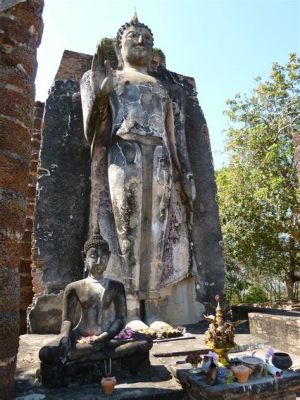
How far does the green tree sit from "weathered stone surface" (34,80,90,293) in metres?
8.26

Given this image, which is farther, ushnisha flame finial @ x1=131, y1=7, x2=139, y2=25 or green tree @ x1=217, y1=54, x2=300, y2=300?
green tree @ x1=217, y1=54, x2=300, y2=300

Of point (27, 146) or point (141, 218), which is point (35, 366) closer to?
point (27, 146)

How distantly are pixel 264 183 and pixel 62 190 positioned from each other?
931 centimetres

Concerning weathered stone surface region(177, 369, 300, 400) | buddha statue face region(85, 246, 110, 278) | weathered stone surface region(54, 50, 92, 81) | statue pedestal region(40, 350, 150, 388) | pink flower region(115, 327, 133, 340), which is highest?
weathered stone surface region(54, 50, 92, 81)

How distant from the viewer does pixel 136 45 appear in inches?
231

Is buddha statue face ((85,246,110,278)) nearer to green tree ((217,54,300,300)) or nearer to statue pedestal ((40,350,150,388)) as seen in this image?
statue pedestal ((40,350,150,388))

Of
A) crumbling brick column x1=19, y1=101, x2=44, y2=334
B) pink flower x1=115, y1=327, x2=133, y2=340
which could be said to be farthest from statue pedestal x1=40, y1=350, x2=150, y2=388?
crumbling brick column x1=19, y1=101, x2=44, y2=334

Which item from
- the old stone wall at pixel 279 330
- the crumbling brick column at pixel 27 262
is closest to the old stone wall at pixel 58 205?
the crumbling brick column at pixel 27 262

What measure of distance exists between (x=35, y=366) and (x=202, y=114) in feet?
15.7

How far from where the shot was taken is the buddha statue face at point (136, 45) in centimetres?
588

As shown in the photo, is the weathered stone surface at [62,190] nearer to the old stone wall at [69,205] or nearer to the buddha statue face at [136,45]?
the old stone wall at [69,205]

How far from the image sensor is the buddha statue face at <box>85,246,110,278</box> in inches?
137

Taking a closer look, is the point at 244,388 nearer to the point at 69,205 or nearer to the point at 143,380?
the point at 143,380

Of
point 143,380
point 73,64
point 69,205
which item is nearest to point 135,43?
point 69,205
